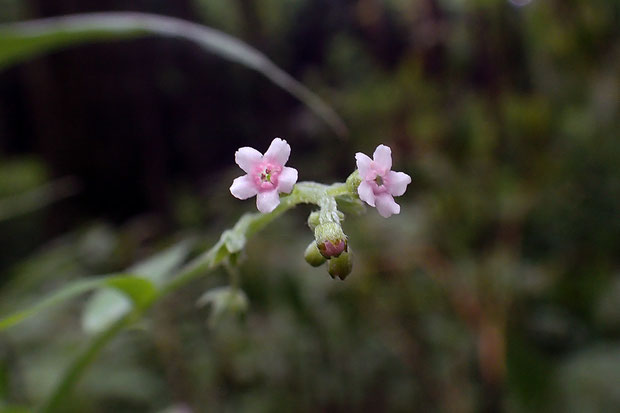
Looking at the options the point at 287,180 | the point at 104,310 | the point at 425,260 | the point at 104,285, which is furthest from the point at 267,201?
the point at 425,260

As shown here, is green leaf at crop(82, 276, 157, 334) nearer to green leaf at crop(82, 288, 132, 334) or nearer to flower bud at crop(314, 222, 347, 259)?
green leaf at crop(82, 288, 132, 334)

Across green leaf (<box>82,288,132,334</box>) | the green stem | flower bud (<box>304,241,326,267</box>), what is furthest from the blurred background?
flower bud (<box>304,241,326,267</box>)

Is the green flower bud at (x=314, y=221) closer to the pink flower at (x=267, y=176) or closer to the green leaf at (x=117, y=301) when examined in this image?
the pink flower at (x=267, y=176)

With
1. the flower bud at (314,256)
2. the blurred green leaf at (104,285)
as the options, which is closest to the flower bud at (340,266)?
the flower bud at (314,256)

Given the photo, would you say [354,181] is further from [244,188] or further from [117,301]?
[117,301]

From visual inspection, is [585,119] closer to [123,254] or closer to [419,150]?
[419,150]

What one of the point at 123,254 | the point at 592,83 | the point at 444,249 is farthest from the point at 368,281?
the point at 592,83
